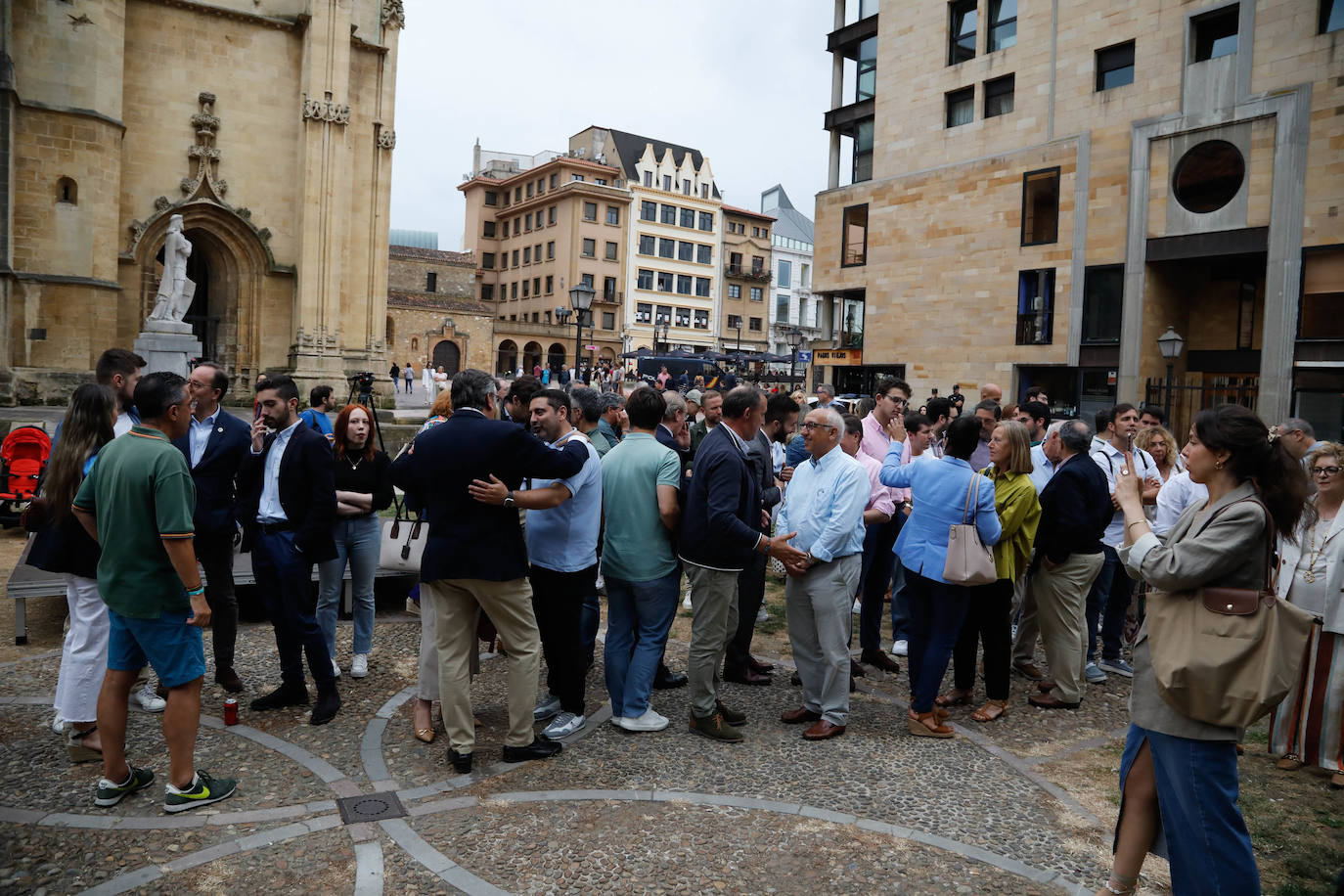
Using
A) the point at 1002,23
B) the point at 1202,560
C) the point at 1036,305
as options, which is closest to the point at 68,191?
the point at 1202,560

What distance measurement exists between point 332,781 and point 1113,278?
2648cm

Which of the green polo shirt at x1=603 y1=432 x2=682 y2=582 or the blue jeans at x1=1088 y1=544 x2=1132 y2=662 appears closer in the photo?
the green polo shirt at x1=603 y1=432 x2=682 y2=582

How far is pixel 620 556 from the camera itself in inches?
206

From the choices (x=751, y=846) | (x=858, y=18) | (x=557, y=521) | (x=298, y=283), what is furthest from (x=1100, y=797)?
(x=858, y=18)

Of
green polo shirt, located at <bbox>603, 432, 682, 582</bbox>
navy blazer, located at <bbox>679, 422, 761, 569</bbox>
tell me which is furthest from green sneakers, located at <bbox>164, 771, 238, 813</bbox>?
navy blazer, located at <bbox>679, 422, 761, 569</bbox>

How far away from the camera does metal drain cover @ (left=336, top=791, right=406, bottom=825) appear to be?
4.07 m

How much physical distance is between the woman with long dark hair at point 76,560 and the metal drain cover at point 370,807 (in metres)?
1.59

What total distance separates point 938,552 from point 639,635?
1.99 metres

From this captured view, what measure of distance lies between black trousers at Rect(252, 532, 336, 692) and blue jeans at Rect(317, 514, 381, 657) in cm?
38

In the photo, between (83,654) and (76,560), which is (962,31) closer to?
(76,560)

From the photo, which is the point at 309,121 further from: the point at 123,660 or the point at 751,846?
the point at 751,846

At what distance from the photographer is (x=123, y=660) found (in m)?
4.09

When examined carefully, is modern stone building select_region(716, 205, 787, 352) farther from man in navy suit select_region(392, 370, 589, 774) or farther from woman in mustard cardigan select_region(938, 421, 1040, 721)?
man in navy suit select_region(392, 370, 589, 774)

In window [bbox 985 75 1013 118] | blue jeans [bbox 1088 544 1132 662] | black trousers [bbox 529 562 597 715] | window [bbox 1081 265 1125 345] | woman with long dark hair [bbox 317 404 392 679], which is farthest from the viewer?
window [bbox 985 75 1013 118]
